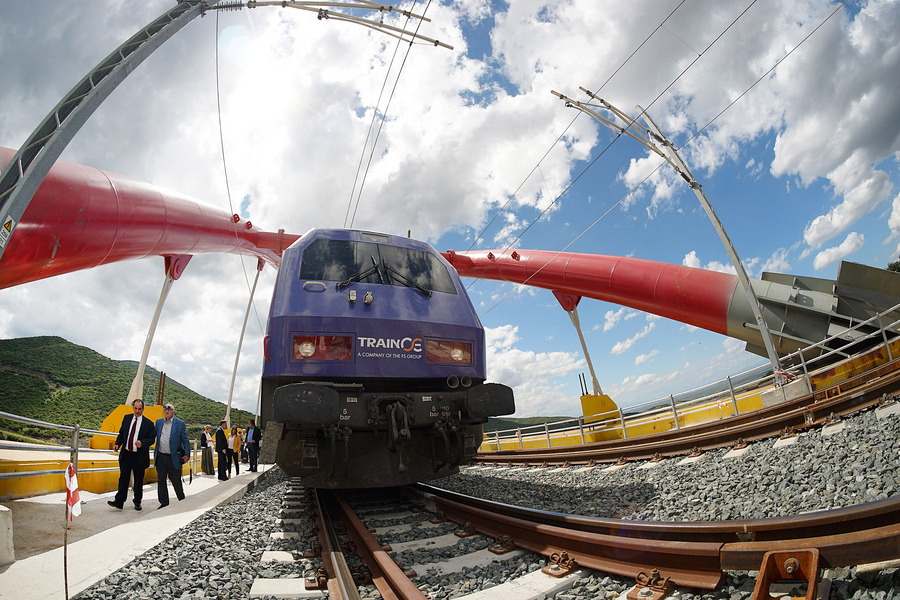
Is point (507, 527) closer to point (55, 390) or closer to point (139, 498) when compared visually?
point (139, 498)

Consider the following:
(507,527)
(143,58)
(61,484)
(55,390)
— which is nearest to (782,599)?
(507,527)

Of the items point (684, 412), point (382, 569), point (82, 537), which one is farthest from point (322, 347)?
point (684, 412)

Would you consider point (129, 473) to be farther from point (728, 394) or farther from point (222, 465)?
point (728, 394)

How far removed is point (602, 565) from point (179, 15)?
701 cm

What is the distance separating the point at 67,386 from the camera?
61812 millimetres

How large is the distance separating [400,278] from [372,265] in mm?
368

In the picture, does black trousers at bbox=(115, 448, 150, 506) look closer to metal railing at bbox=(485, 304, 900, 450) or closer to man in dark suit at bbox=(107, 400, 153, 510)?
man in dark suit at bbox=(107, 400, 153, 510)

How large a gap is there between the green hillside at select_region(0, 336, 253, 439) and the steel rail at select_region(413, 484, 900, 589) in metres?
57.2

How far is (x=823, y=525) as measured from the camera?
198 cm

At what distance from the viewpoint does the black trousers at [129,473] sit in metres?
5.82

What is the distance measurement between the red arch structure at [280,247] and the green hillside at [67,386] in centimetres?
4520

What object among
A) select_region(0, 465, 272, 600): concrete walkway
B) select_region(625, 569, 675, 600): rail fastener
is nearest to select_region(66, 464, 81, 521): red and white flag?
select_region(0, 465, 272, 600): concrete walkway

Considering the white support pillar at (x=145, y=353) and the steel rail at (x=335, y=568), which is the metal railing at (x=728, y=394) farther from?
the white support pillar at (x=145, y=353)

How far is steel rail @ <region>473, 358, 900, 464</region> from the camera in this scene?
552 cm
